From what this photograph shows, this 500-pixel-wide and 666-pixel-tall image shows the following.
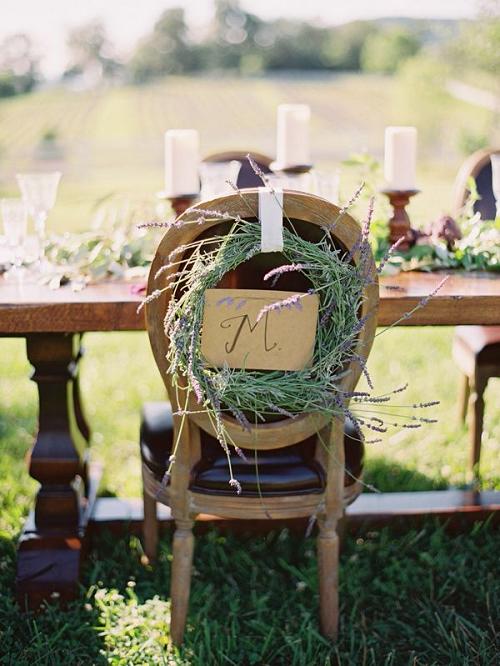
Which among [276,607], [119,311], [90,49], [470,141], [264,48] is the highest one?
[264,48]

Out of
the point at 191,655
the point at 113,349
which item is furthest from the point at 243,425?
the point at 113,349

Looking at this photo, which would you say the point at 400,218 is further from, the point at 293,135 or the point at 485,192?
the point at 485,192

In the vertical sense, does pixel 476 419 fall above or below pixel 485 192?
below

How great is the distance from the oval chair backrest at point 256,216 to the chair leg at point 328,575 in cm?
23

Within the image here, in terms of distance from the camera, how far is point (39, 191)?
185cm

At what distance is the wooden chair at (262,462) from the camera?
137 centimetres

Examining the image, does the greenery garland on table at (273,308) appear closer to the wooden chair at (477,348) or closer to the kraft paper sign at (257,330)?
the kraft paper sign at (257,330)

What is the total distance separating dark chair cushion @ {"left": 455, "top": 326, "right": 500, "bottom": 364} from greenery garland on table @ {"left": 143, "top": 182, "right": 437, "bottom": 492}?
36.8 inches

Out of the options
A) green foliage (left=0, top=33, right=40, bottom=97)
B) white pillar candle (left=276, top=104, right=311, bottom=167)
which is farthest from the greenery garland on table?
green foliage (left=0, top=33, right=40, bottom=97)

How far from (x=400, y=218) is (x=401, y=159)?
0.14m

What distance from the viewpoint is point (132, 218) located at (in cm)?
208

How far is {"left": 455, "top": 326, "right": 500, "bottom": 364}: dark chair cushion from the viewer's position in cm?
223

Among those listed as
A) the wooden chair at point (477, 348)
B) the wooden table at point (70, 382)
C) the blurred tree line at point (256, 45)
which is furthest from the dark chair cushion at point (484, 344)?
the blurred tree line at point (256, 45)

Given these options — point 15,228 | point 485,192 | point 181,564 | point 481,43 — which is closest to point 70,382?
point 15,228
